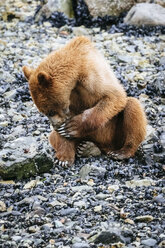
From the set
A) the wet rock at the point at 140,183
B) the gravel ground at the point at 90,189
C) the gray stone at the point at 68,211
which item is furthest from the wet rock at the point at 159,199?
the gray stone at the point at 68,211

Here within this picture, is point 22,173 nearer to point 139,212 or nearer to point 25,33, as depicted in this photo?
point 139,212

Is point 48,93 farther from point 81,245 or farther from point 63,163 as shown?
point 81,245

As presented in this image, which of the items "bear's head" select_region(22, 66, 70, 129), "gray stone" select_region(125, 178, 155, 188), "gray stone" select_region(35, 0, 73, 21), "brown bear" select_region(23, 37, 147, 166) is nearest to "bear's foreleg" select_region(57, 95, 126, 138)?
"brown bear" select_region(23, 37, 147, 166)

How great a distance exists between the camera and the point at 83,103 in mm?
6531

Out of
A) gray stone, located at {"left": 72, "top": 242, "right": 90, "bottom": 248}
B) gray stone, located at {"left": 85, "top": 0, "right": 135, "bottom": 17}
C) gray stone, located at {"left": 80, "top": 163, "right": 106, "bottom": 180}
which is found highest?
gray stone, located at {"left": 85, "top": 0, "right": 135, "bottom": 17}

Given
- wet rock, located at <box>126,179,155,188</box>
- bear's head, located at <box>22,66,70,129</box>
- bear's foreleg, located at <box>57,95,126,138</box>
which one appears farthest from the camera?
bear's foreleg, located at <box>57,95,126,138</box>

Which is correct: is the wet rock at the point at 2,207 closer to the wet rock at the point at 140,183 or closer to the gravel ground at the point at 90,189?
the gravel ground at the point at 90,189

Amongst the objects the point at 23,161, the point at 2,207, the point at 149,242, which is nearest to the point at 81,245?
the point at 149,242

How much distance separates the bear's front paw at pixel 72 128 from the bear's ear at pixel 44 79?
0.79 metres

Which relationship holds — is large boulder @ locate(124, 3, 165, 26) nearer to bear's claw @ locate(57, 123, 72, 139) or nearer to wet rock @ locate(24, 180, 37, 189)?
bear's claw @ locate(57, 123, 72, 139)

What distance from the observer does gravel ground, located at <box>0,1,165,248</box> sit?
15.5ft

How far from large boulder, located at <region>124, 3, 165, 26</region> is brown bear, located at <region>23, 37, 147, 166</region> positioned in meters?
5.82

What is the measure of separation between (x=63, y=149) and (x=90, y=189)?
1.10m

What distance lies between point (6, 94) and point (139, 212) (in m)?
4.88
